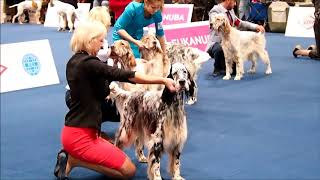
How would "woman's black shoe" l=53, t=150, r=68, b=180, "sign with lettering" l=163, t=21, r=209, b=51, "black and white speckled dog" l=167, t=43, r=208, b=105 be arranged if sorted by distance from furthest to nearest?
"sign with lettering" l=163, t=21, r=209, b=51, "black and white speckled dog" l=167, t=43, r=208, b=105, "woman's black shoe" l=53, t=150, r=68, b=180

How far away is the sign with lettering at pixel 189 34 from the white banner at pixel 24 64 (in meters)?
1.86

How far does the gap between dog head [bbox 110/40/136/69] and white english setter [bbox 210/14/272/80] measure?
2900 mm

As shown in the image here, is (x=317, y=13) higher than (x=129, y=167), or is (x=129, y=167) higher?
(x=317, y=13)

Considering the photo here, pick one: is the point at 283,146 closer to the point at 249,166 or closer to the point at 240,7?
the point at 249,166

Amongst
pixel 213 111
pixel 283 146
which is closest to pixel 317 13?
pixel 213 111

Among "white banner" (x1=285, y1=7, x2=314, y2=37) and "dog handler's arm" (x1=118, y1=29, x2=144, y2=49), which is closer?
"dog handler's arm" (x1=118, y1=29, x2=144, y2=49)

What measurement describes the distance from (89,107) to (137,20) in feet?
5.67

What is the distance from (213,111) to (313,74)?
95.6 inches

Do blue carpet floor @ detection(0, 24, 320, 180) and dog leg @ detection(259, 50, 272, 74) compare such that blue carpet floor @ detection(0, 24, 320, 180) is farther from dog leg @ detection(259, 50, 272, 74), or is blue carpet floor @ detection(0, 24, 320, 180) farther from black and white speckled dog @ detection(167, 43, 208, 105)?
black and white speckled dog @ detection(167, 43, 208, 105)

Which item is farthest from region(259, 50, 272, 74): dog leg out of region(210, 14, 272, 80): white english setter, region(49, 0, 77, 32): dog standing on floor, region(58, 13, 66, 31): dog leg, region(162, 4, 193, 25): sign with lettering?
region(58, 13, 66, 31): dog leg

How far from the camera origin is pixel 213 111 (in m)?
5.18

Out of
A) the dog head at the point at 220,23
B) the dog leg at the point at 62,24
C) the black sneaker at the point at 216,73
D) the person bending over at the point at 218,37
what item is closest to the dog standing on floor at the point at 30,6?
the dog leg at the point at 62,24

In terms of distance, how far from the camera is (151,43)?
4.47m

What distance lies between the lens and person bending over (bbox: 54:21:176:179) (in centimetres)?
304
